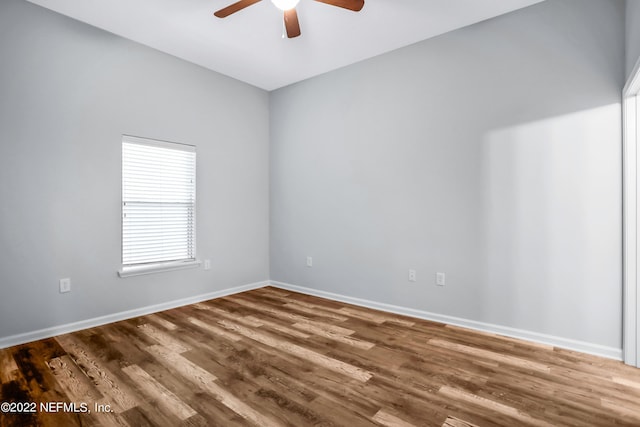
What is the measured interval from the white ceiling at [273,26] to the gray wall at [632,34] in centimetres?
70

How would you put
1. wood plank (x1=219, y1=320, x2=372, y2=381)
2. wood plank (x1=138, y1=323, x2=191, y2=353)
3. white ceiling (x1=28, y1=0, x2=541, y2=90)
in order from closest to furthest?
wood plank (x1=219, y1=320, x2=372, y2=381) < wood plank (x1=138, y1=323, x2=191, y2=353) < white ceiling (x1=28, y1=0, x2=541, y2=90)

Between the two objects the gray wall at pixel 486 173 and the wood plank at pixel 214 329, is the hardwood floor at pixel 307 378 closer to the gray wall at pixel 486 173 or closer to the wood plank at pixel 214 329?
the wood plank at pixel 214 329

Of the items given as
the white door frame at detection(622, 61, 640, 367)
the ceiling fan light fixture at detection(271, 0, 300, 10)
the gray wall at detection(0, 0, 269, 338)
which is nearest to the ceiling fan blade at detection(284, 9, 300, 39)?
the ceiling fan light fixture at detection(271, 0, 300, 10)

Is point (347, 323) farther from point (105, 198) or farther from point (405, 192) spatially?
point (105, 198)

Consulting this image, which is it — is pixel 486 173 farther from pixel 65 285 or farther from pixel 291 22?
pixel 65 285

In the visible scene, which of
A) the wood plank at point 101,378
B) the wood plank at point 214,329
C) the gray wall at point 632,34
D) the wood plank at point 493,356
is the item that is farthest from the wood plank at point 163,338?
the gray wall at point 632,34

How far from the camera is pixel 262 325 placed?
3186mm

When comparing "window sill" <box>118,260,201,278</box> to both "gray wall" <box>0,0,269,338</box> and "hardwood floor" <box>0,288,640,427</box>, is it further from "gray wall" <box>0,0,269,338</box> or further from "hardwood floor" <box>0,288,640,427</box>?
"hardwood floor" <box>0,288,640,427</box>

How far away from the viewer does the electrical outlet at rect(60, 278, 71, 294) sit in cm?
298

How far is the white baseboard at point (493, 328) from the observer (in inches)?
99.7

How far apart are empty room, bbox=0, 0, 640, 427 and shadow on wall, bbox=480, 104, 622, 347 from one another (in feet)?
0.05

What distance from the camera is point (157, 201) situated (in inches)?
145

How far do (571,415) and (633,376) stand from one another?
84cm

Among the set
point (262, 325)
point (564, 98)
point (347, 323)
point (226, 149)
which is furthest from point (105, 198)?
point (564, 98)
